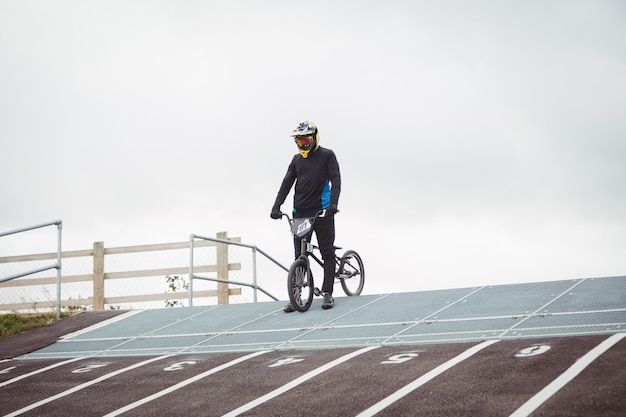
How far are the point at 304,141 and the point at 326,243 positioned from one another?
1.29 m

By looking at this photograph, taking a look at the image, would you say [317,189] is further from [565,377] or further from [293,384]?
[565,377]

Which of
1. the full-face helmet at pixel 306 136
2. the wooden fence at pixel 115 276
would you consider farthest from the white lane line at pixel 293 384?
the wooden fence at pixel 115 276

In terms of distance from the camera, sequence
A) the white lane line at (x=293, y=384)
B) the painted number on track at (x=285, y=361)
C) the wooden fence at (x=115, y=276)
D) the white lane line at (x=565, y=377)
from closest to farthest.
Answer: the white lane line at (x=565, y=377)
the white lane line at (x=293, y=384)
the painted number on track at (x=285, y=361)
the wooden fence at (x=115, y=276)

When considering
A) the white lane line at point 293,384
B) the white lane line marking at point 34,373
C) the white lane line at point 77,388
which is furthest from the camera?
the white lane line marking at point 34,373

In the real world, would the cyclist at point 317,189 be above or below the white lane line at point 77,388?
above

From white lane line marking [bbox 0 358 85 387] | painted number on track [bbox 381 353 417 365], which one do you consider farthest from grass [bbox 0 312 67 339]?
painted number on track [bbox 381 353 417 365]

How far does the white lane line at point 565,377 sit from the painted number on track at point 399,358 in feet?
4.82

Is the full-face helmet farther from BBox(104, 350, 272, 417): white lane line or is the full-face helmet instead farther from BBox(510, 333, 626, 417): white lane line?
BBox(510, 333, 626, 417): white lane line

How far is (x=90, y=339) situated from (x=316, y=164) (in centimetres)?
368

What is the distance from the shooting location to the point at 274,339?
862 cm

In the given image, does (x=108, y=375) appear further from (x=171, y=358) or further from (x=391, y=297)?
(x=391, y=297)

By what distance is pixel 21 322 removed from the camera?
14.2m

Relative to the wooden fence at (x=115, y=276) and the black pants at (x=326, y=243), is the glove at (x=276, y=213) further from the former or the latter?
the wooden fence at (x=115, y=276)

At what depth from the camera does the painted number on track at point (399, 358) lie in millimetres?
6684
